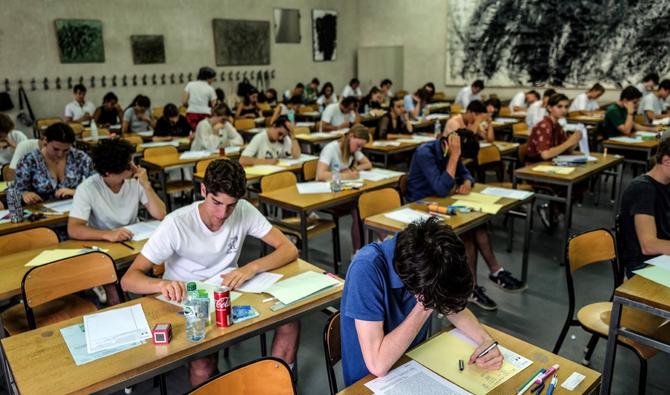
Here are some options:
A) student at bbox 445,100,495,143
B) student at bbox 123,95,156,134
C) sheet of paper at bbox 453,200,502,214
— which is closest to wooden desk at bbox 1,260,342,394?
sheet of paper at bbox 453,200,502,214

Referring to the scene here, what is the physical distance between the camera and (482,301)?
12.0 ft

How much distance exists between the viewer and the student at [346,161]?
454cm

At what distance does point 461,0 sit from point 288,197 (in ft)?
32.6

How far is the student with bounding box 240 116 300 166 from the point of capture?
5246 mm

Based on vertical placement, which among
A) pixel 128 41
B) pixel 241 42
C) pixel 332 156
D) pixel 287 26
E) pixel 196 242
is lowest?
pixel 196 242

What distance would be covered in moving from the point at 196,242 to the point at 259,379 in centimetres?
103

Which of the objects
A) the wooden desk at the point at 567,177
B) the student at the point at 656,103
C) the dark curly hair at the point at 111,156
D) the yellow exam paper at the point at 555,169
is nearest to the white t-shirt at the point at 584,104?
the student at the point at 656,103

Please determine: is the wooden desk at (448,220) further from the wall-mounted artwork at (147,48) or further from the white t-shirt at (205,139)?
the wall-mounted artwork at (147,48)

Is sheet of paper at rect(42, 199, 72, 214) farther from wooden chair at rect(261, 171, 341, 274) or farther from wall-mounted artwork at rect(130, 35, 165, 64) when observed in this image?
Answer: wall-mounted artwork at rect(130, 35, 165, 64)

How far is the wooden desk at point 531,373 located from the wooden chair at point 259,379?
0.62ft

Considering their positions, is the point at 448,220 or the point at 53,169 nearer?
the point at 448,220

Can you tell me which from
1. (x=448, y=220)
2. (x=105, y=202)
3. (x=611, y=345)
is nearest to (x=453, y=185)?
(x=448, y=220)

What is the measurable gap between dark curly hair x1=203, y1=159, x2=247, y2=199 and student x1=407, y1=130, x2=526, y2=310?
1959 mm

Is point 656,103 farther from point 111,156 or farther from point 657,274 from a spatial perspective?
point 111,156
